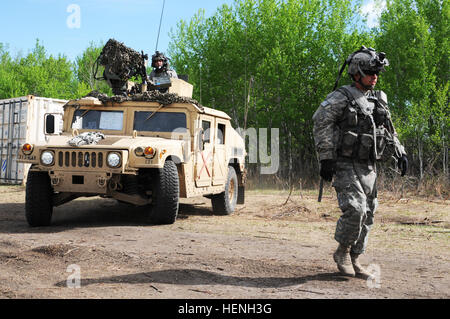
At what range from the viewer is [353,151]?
160 inches

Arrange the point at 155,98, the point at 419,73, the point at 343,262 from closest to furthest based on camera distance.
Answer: the point at 343,262 < the point at 155,98 < the point at 419,73

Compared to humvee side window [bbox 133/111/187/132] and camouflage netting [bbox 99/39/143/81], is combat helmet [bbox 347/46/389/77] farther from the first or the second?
camouflage netting [bbox 99/39/143/81]

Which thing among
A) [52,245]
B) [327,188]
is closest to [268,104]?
[327,188]

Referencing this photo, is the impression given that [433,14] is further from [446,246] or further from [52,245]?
[52,245]

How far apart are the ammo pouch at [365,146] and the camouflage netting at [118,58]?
4924mm

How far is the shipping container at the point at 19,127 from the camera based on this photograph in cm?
1378

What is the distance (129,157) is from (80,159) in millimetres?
638

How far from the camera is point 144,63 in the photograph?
824cm

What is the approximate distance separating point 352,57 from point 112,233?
358 cm

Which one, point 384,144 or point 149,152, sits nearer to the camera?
point 384,144

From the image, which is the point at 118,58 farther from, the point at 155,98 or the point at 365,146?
the point at 365,146

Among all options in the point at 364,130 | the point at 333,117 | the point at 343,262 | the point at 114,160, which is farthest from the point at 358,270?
the point at 114,160

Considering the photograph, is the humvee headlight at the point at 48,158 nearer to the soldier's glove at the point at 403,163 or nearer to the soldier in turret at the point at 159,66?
the soldier in turret at the point at 159,66
